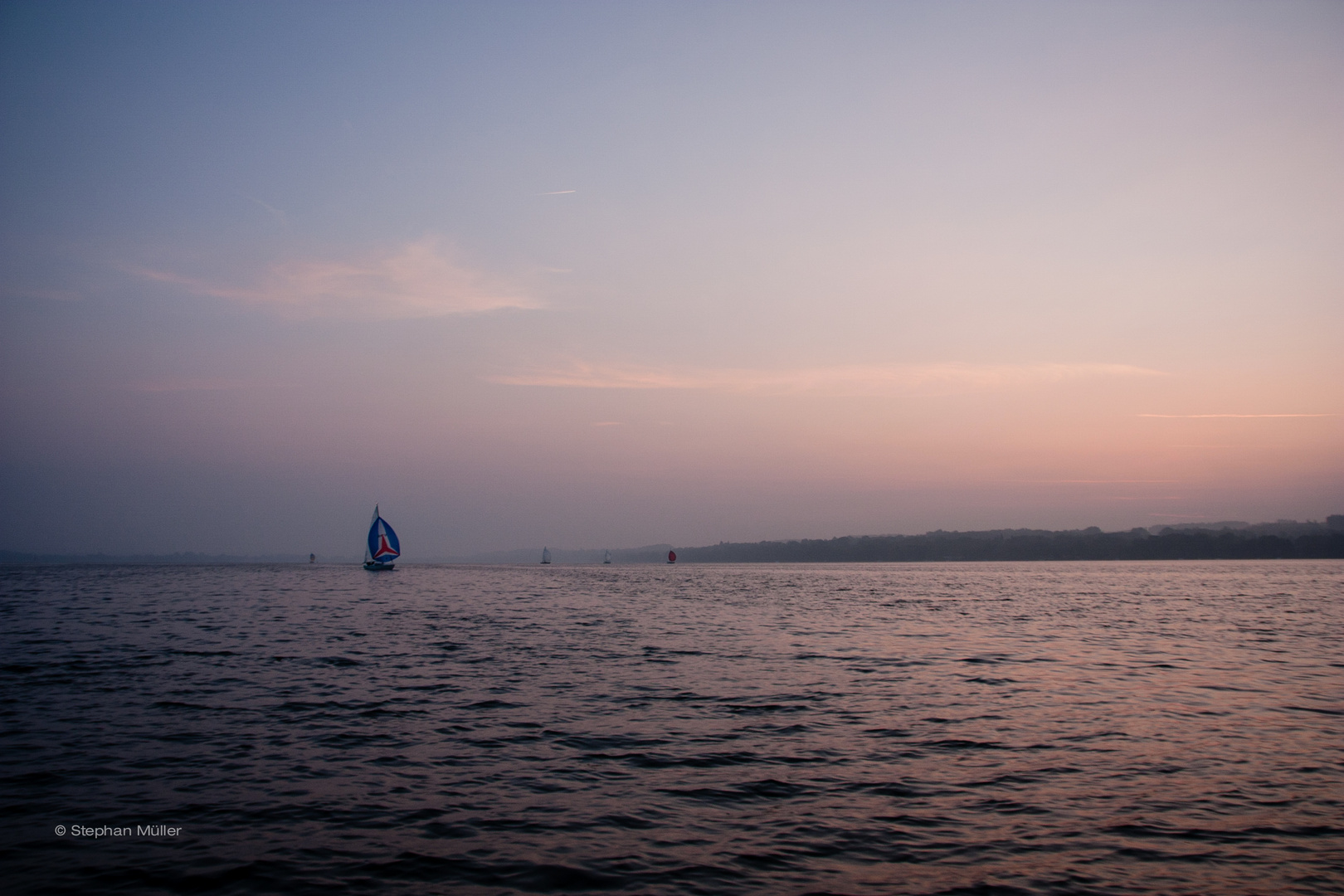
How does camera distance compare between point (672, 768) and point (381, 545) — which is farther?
point (381, 545)

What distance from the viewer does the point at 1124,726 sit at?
1795 centimetres

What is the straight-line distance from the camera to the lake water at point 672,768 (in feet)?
31.9

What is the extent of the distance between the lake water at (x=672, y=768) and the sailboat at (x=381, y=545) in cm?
10661

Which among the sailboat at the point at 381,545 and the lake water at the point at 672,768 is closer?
the lake water at the point at 672,768

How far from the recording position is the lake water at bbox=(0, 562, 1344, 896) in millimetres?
9711

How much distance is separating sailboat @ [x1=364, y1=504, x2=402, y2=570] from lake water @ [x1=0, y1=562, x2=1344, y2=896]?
106615 millimetres

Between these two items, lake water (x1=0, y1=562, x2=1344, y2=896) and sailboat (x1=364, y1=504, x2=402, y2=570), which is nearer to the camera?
lake water (x1=0, y1=562, x2=1344, y2=896)

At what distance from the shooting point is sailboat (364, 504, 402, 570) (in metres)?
137

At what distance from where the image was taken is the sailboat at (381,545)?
13712cm

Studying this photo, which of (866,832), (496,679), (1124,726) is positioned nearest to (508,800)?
(866,832)

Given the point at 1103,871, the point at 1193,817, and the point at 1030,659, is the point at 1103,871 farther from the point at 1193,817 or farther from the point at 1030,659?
the point at 1030,659

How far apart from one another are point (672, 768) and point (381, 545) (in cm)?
13803

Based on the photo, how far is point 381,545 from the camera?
5522 inches

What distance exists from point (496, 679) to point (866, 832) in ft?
54.5
